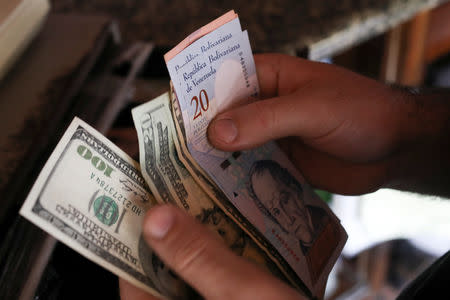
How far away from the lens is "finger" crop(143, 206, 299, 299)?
440 millimetres

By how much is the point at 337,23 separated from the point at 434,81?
802 millimetres

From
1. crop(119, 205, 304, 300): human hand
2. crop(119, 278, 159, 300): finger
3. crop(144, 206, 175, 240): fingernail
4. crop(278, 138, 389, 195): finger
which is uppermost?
crop(144, 206, 175, 240): fingernail

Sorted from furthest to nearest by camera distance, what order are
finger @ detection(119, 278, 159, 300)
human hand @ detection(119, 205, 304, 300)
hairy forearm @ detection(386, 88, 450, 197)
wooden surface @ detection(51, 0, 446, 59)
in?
wooden surface @ detection(51, 0, 446, 59)
hairy forearm @ detection(386, 88, 450, 197)
finger @ detection(119, 278, 159, 300)
human hand @ detection(119, 205, 304, 300)

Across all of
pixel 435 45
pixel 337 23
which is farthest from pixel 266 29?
pixel 435 45

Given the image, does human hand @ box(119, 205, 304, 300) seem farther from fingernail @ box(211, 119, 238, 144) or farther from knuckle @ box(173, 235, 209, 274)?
fingernail @ box(211, 119, 238, 144)

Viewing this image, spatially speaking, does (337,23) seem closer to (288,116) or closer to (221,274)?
(288,116)

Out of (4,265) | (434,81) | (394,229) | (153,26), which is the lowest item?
(394,229)

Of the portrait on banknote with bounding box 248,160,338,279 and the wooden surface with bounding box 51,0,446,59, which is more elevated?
the wooden surface with bounding box 51,0,446,59

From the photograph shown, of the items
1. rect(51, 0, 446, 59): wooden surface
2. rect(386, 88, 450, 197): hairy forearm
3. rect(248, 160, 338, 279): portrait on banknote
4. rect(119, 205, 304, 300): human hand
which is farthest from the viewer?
rect(51, 0, 446, 59): wooden surface

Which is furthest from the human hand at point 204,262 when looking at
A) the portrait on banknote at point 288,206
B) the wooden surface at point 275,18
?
the wooden surface at point 275,18

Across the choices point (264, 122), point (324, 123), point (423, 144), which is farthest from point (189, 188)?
point (423, 144)

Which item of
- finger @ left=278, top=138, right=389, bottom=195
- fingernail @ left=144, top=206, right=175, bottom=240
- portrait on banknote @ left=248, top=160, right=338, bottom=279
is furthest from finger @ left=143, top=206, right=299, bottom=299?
finger @ left=278, top=138, right=389, bottom=195

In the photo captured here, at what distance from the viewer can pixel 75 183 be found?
0.48m

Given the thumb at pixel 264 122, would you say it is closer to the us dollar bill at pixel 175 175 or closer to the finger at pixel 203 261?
the us dollar bill at pixel 175 175
